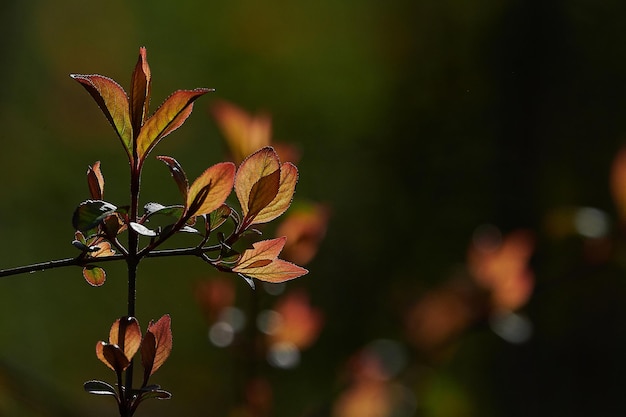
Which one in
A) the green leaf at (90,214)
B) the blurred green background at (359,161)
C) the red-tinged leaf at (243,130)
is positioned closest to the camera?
the green leaf at (90,214)

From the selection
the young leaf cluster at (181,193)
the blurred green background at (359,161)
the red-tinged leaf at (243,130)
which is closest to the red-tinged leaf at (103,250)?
the young leaf cluster at (181,193)

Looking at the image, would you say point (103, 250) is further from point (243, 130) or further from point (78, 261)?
point (243, 130)

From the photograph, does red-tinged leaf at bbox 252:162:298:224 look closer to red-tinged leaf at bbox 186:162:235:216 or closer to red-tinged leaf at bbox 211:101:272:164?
red-tinged leaf at bbox 186:162:235:216

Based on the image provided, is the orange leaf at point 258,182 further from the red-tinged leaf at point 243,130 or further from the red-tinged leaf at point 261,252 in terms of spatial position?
the red-tinged leaf at point 243,130

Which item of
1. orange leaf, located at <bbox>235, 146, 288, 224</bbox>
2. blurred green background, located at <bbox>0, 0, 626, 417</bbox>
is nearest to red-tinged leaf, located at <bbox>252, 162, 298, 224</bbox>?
orange leaf, located at <bbox>235, 146, 288, 224</bbox>

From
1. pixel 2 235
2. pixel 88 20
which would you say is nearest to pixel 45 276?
pixel 2 235

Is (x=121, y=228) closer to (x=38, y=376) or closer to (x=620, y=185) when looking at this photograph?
(x=620, y=185)
